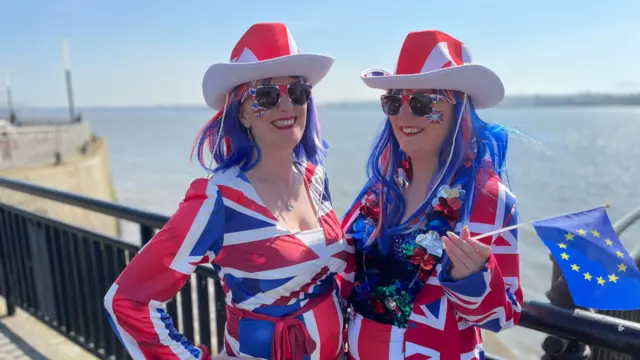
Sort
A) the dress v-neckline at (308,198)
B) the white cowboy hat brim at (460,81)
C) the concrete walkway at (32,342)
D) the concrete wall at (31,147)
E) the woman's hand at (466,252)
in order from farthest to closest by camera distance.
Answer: the concrete wall at (31,147) → the concrete walkway at (32,342) → the dress v-neckline at (308,198) → the white cowboy hat brim at (460,81) → the woman's hand at (466,252)

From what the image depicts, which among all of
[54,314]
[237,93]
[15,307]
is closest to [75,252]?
[54,314]

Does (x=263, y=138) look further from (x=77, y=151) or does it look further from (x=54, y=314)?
(x=77, y=151)

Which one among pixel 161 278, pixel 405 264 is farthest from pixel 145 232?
pixel 405 264

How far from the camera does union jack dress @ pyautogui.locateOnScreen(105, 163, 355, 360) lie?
1677mm

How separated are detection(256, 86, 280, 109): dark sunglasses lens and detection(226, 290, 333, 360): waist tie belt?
30.9 inches

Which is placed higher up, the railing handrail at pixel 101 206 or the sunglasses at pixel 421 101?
the sunglasses at pixel 421 101

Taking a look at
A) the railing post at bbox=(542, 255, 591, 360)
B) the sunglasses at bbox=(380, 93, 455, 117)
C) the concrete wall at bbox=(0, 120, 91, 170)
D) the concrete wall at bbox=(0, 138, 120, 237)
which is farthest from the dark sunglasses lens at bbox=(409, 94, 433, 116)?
the concrete wall at bbox=(0, 120, 91, 170)

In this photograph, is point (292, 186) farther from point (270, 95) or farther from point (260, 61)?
point (260, 61)

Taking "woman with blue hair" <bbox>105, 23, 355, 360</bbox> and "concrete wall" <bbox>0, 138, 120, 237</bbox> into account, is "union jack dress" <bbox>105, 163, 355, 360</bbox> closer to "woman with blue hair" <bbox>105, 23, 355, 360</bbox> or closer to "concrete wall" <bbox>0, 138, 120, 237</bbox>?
"woman with blue hair" <bbox>105, 23, 355, 360</bbox>

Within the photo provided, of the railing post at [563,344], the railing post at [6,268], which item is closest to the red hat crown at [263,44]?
the railing post at [563,344]

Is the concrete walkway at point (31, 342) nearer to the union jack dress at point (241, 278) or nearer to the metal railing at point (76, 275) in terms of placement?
the metal railing at point (76, 275)

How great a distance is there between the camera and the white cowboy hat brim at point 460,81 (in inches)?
69.1

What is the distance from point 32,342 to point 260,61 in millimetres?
3468

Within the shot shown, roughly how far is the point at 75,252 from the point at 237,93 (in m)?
2.16
